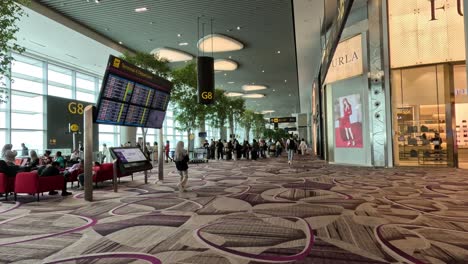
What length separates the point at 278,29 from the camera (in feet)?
48.8

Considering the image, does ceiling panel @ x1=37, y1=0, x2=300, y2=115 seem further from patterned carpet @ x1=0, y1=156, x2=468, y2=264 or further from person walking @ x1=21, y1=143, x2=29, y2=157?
patterned carpet @ x1=0, y1=156, x2=468, y2=264

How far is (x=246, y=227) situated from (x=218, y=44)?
1330 cm

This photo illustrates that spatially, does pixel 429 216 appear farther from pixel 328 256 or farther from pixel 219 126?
pixel 219 126

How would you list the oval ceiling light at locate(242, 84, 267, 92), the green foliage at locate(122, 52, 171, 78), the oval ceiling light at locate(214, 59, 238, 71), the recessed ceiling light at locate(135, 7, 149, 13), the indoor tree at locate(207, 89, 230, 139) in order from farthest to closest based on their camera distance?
1. the oval ceiling light at locate(242, 84, 267, 92)
2. the indoor tree at locate(207, 89, 230, 139)
3. the oval ceiling light at locate(214, 59, 238, 71)
4. the green foliage at locate(122, 52, 171, 78)
5. the recessed ceiling light at locate(135, 7, 149, 13)

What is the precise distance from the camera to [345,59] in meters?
13.6

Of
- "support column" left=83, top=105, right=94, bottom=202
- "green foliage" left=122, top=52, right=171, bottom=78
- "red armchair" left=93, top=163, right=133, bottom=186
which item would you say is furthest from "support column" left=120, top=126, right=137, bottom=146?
"support column" left=83, top=105, right=94, bottom=202

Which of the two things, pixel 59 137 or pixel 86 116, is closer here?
pixel 86 116

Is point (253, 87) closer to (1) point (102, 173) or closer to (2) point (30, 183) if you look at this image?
(1) point (102, 173)

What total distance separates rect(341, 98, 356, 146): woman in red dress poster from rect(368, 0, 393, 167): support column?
1175 millimetres

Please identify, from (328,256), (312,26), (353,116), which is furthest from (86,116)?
(312,26)

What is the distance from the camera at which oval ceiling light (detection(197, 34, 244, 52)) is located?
15.3 m

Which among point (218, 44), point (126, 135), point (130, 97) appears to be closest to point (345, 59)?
point (218, 44)

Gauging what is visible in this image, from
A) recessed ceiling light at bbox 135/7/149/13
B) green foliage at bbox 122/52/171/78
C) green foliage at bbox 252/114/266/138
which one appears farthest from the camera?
green foliage at bbox 252/114/266/138

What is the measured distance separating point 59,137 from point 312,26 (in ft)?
45.8
